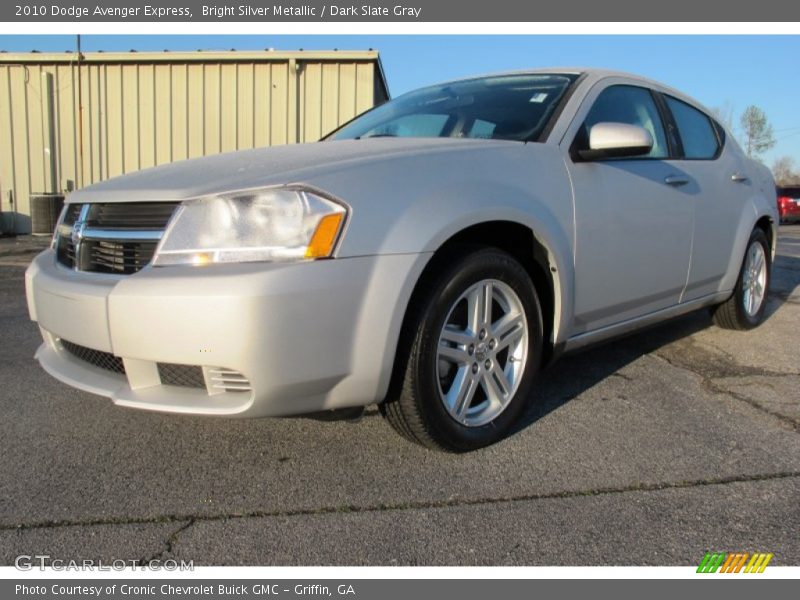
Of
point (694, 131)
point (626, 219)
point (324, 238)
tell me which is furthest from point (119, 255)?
point (694, 131)

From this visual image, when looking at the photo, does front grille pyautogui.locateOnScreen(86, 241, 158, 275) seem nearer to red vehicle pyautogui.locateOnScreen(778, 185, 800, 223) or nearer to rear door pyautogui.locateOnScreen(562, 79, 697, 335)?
rear door pyautogui.locateOnScreen(562, 79, 697, 335)

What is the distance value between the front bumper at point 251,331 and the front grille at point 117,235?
0.07 metres

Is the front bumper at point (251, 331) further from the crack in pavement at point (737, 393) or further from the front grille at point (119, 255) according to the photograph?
the crack in pavement at point (737, 393)

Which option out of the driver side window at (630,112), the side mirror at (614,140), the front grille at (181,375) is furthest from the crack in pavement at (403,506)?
the driver side window at (630,112)

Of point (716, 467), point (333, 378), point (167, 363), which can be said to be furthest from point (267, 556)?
point (716, 467)

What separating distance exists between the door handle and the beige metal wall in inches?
336

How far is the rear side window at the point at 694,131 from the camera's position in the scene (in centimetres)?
390

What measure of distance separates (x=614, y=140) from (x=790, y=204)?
25.1 metres

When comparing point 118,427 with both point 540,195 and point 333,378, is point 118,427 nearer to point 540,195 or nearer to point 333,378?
point 333,378

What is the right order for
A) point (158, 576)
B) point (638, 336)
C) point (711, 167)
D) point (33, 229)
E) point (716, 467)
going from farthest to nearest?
point (33, 229) → point (638, 336) → point (711, 167) → point (716, 467) → point (158, 576)

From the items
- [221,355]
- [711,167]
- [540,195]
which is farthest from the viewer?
[711,167]

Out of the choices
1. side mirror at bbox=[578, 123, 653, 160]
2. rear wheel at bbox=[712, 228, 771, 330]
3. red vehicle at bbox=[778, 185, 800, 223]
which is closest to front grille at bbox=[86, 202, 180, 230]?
side mirror at bbox=[578, 123, 653, 160]

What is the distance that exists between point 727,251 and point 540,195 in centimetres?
202

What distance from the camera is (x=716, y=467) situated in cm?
245
